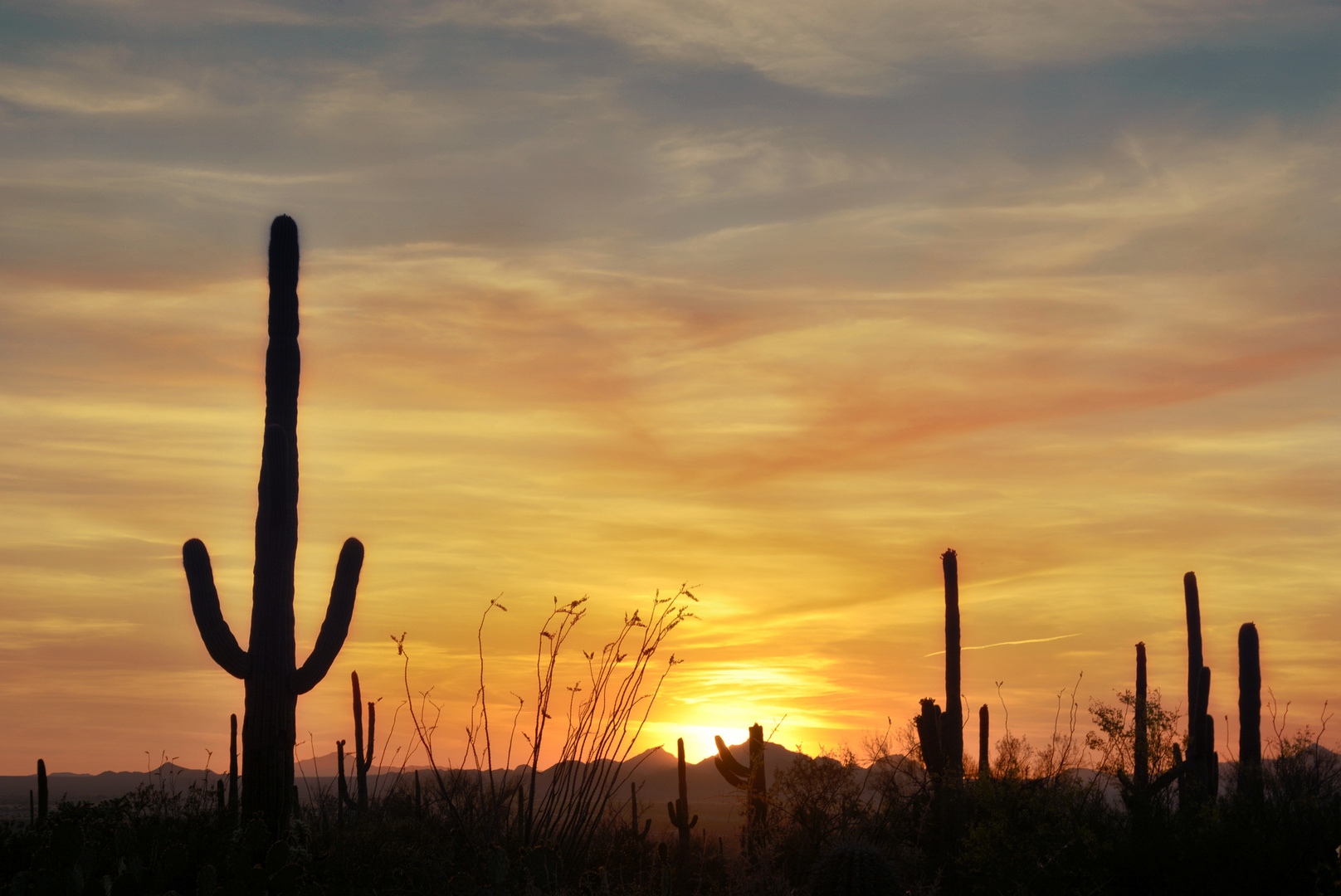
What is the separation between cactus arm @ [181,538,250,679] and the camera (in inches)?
560

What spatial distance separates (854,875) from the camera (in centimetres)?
1088

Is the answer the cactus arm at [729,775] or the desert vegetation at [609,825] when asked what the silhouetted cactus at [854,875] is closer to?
the desert vegetation at [609,825]

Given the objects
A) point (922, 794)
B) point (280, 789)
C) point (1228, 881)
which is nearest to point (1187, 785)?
point (922, 794)

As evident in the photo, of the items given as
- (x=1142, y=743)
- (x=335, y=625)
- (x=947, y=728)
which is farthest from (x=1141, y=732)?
(x=335, y=625)

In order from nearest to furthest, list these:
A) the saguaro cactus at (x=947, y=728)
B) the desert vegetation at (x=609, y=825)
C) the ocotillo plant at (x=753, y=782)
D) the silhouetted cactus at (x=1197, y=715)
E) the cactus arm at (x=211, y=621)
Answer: the desert vegetation at (x=609, y=825) < the cactus arm at (x=211, y=621) < the ocotillo plant at (x=753, y=782) < the saguaro cactus at (x=947, y=728) < the silhouetted cactus at (x=1197, y=715)

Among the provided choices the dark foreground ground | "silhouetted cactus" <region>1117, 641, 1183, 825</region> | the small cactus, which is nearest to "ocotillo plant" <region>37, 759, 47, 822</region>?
the small cactus

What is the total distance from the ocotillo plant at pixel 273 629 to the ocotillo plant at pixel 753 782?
5.88 m

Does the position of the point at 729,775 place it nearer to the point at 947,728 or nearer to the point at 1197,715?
the point at 947,728

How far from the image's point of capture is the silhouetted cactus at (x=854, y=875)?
10.8 meters

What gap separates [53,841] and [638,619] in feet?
19.4

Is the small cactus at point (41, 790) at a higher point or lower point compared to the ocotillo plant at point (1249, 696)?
lower

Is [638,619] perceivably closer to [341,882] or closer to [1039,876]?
[341,882]

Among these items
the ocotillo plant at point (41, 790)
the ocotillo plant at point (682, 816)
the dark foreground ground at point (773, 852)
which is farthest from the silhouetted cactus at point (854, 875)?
the ocotillo plant at point (41, 790)

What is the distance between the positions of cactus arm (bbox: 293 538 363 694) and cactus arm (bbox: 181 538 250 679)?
2.35 ft
